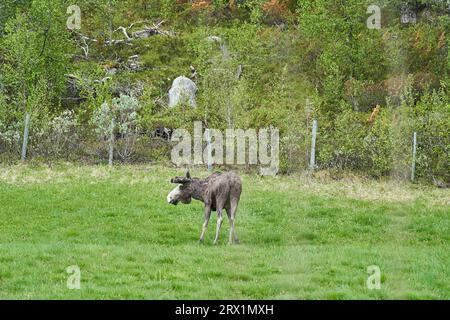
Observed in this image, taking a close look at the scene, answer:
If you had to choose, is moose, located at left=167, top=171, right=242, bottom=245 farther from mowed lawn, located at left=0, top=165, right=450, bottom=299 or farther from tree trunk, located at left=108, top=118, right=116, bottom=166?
tree trunk, located at left=108, top=118, right=116, bottom=166

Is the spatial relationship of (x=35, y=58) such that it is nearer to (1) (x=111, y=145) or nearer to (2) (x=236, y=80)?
(1) (x=111, y=145)

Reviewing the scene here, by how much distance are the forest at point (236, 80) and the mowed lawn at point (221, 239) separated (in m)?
5.35

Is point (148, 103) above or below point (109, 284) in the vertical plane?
above

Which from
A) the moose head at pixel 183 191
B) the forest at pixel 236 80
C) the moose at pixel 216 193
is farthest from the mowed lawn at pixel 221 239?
the forest at pixel 236 80

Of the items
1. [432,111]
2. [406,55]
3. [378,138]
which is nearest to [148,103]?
[378,138]

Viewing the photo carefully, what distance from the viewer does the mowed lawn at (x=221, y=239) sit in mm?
13539

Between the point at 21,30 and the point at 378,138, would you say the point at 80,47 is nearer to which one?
the point at 21,30

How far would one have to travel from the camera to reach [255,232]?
2116cm

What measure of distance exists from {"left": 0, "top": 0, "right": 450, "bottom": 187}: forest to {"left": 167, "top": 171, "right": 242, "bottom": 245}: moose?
18.1 meters

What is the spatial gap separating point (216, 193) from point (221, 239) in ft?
5.39

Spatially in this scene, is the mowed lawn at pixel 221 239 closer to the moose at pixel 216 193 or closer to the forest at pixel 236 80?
the moose at pixel 216 193

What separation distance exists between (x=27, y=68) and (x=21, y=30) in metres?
2.54

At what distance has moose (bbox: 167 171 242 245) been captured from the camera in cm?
1906

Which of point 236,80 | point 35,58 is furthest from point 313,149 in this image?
point 35,58
